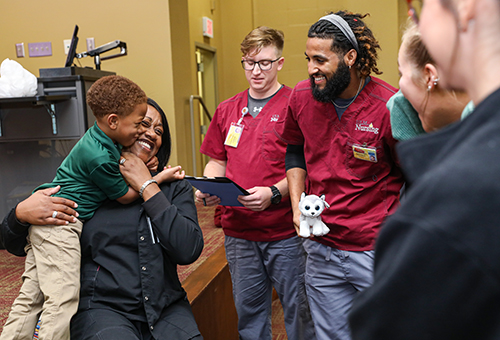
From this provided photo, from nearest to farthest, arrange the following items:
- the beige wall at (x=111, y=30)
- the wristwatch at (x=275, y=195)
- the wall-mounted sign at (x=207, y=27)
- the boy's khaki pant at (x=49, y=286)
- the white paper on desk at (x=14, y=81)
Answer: the boy's khaki pant at (x=49, y=286)
the wristwatch at (x=275, y=195)
the white paper on desk at (x=14, y=81)
the beige wall at (x=111, y=30)
the wall-mounted sign at (x=207, y=27)

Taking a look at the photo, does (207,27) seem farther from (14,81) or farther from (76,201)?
(76,201)

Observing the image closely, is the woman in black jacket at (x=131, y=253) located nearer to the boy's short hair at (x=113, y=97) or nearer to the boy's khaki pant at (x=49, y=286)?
the boy's khaki pant at (x=49, y=286)

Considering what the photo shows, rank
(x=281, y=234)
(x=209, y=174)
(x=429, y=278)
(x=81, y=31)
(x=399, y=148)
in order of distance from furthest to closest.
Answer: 1. (x=81, y=31)
2. (x=209, y=174)
3. (x=281, y=234)
4. (x=399, y=148)
5. (x=429, y=278)

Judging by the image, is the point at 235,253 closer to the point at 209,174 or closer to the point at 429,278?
the point at 209,174

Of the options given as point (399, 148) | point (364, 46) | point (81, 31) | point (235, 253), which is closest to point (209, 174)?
point (235, 253)

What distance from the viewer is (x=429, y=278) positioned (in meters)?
0.43

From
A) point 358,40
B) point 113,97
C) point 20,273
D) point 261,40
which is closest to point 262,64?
point 261,40

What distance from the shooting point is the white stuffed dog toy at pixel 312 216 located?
5.16ft

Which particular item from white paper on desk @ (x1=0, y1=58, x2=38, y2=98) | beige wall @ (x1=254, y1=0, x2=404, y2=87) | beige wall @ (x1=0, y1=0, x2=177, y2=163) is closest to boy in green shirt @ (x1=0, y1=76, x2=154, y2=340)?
white paper on desk @ (x1=0, y1=58, x2=38, y2=98)

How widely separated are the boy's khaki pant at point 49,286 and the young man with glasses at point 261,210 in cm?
71

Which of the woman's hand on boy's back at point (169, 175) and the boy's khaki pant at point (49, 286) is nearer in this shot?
the boy's khaki pant at point (49, 286)

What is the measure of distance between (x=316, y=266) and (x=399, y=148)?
121cm

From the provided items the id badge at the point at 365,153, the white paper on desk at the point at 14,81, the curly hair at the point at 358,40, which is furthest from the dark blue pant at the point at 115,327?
the white paper on desk at the point at 14,81

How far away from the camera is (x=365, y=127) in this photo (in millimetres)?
1542
